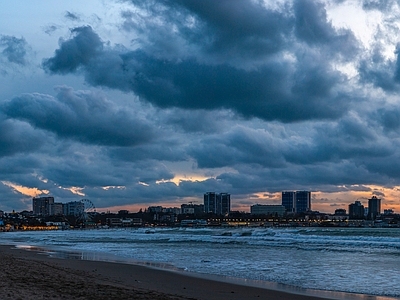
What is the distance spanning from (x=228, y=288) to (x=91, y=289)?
193 inches

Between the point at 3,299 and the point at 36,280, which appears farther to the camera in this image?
the point at 36,280

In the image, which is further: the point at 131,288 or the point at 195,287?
the point at 195,287

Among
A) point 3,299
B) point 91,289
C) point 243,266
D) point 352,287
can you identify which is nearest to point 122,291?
point 91,289

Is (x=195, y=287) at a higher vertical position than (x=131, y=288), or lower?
lower

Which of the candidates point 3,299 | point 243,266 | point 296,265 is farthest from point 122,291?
point 296,265

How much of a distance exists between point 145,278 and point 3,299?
8.94 m

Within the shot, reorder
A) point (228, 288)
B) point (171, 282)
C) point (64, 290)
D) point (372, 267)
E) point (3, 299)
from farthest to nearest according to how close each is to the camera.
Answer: point (372, 267) → point (171, 282) → point (228, 288) → point (64, 290) → point (3, 299)

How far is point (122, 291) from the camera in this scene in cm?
1431

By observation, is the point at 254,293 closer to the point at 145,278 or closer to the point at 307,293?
the point at 307,293

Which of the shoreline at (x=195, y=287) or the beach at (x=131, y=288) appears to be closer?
the beach at (x=131, y=288)

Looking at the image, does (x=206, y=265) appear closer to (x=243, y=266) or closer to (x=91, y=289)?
(x=243, y=266)

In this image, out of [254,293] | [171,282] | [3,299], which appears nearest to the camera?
[3,299]

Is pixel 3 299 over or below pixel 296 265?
over

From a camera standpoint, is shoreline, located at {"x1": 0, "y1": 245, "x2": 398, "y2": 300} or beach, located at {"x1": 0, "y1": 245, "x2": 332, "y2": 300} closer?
beach, located at {"x1": 0, "y1": 245, "x2": 332, "y2": 300}
